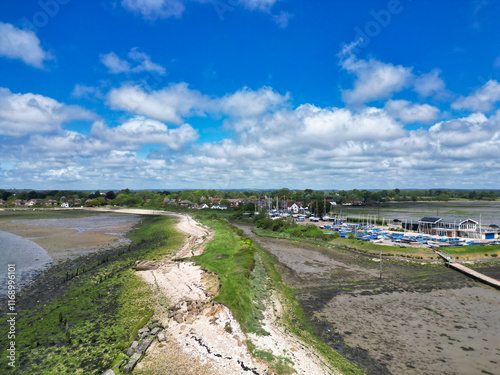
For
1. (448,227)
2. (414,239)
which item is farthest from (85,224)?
(448,227)

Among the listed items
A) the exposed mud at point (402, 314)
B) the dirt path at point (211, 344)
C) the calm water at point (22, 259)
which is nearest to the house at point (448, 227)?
the exposed mud at point (402, 314)

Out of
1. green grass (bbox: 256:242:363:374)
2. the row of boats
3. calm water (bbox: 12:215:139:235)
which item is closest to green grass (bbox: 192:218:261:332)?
green grass (bbox: 256:242:363:374)

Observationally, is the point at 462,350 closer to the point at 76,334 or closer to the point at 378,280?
the point at 378,280

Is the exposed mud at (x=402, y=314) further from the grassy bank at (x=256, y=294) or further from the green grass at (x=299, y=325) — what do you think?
the grassy bank at (x=256, y=294)

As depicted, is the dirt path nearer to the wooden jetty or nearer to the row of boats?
the wooden jetty

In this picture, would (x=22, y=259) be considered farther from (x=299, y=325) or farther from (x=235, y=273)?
(x=299, y=325)

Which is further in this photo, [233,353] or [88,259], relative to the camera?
[88,259]

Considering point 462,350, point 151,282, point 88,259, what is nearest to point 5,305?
point 151,282

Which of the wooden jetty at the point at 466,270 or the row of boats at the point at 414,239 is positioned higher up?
the row of boats at the point at 414,239
